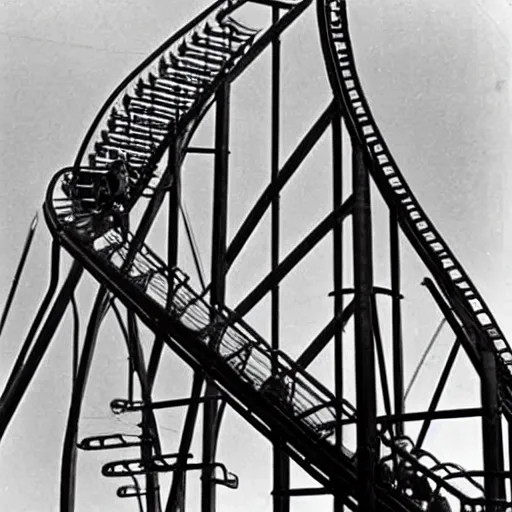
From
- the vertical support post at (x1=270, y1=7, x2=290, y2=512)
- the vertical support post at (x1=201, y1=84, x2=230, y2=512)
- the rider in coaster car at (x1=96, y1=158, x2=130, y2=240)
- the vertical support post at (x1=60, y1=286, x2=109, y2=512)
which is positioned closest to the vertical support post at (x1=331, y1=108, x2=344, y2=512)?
the vertical support post at (x1=270, y1=7, x2=290, y2=512)

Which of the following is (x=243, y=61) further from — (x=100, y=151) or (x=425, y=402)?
(x=425, y=402)

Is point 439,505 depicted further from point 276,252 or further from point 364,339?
point 276,252

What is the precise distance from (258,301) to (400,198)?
275cm

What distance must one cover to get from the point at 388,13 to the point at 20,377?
7216 mm

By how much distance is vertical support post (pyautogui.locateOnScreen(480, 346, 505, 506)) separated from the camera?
1013 cm

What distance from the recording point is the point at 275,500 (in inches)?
509

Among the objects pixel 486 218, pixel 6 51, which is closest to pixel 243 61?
pixel 486 218

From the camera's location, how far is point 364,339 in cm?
1097

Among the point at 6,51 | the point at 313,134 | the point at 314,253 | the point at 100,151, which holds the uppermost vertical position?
the point at 6,51

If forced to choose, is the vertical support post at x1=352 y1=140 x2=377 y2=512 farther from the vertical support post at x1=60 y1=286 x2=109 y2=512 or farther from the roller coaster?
the vertical support post at x1=60 y1=286 x2=109 y2=512

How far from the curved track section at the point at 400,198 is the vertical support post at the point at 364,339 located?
0.17m

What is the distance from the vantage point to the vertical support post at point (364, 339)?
1053cm

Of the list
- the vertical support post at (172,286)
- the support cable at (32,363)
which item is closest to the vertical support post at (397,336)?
the vertical support post at (172,286)

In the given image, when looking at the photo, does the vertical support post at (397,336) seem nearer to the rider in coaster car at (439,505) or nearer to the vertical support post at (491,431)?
the vertical support post at (491,431)
